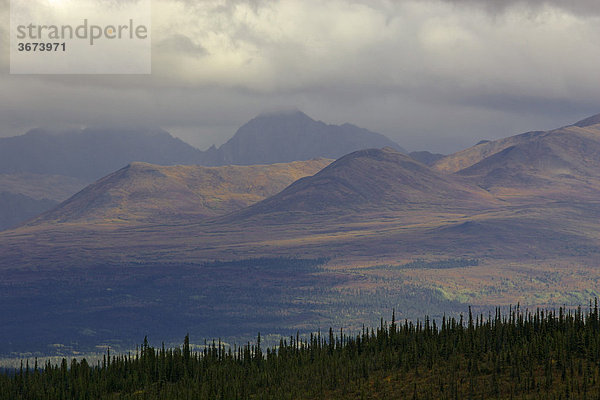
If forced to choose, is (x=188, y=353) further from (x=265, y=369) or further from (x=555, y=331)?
(x=555, y=331)

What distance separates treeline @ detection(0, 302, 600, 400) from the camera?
63.6 metres

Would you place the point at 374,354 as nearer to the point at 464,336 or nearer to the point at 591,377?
the point at 464,336

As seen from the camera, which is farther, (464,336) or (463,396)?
(464,336)

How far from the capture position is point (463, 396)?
2539 inches

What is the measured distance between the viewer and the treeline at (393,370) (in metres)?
63.6

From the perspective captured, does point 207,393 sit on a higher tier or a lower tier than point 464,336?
lower

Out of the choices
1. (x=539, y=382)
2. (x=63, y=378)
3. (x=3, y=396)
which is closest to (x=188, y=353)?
(x=63, y=378)

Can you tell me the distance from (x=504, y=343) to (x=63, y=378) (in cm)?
6269

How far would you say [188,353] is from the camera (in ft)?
363

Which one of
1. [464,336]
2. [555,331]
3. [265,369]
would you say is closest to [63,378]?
[265,369]

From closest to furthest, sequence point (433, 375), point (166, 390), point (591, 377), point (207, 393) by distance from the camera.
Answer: point (591, 377) → point (433, 375) → point (207, 393) → point (166, 390)

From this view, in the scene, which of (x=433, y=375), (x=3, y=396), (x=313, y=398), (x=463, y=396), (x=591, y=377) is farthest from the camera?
(x=3, y=396)

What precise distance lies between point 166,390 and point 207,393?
11.5 metres

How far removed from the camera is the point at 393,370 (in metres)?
77.7
